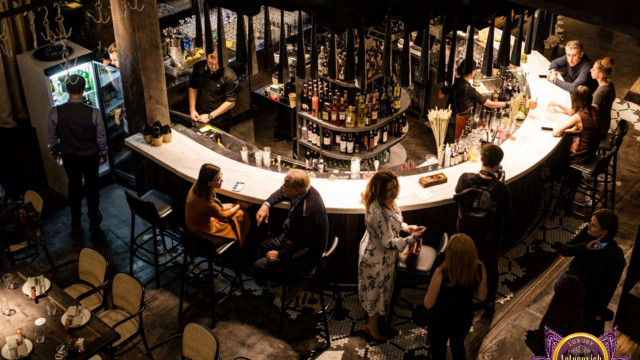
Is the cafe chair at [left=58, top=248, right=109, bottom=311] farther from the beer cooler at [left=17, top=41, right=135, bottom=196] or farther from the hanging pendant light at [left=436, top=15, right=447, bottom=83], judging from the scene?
the hanging pendant light at [left=436, top=15, right=447, bottom=83]

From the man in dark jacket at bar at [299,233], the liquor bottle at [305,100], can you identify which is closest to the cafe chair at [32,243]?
the man in dark jacket at bar at [299,233]

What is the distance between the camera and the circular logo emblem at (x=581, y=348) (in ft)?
15.2

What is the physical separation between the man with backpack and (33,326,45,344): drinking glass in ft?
11.0

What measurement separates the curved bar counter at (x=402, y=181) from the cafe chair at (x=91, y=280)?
1073 millimetres

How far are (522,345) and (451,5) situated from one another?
3.22m

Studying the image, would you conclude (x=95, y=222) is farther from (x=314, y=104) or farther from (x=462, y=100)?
(x=462, y=100)

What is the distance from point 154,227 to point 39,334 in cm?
144

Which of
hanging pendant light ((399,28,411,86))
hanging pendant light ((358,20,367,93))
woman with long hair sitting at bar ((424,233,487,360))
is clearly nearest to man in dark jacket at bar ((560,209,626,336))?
woman with long hair sitting at bar ((424,233,487,360))

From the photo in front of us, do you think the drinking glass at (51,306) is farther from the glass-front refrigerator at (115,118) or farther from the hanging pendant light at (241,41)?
the glass-front refrigerator at (115,118)

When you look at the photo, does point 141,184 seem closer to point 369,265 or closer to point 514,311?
point 369,265

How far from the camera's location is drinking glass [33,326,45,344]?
4.66 metres

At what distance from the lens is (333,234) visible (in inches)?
224

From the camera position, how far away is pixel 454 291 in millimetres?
4402

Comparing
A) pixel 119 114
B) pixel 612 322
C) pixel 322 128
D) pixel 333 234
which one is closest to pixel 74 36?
pixel 119 114
